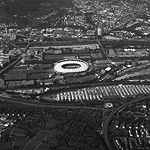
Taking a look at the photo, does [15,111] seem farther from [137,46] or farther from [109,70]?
[137,46]

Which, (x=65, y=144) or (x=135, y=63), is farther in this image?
(x=135, y=63)

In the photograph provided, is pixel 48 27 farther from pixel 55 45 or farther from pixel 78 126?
pixel 78 126

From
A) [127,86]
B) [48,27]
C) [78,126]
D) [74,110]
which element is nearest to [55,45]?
[48,27]

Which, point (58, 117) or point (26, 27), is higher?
point (26, 27)

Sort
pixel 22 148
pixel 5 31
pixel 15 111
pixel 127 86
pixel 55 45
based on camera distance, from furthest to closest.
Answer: pixel 5 31 < pixel 55 45 < pixel 127 86 < pixel 15 111 < pixel 22 148

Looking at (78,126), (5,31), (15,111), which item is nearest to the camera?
(78,126)

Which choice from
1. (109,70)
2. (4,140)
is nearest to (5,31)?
(109,70)
